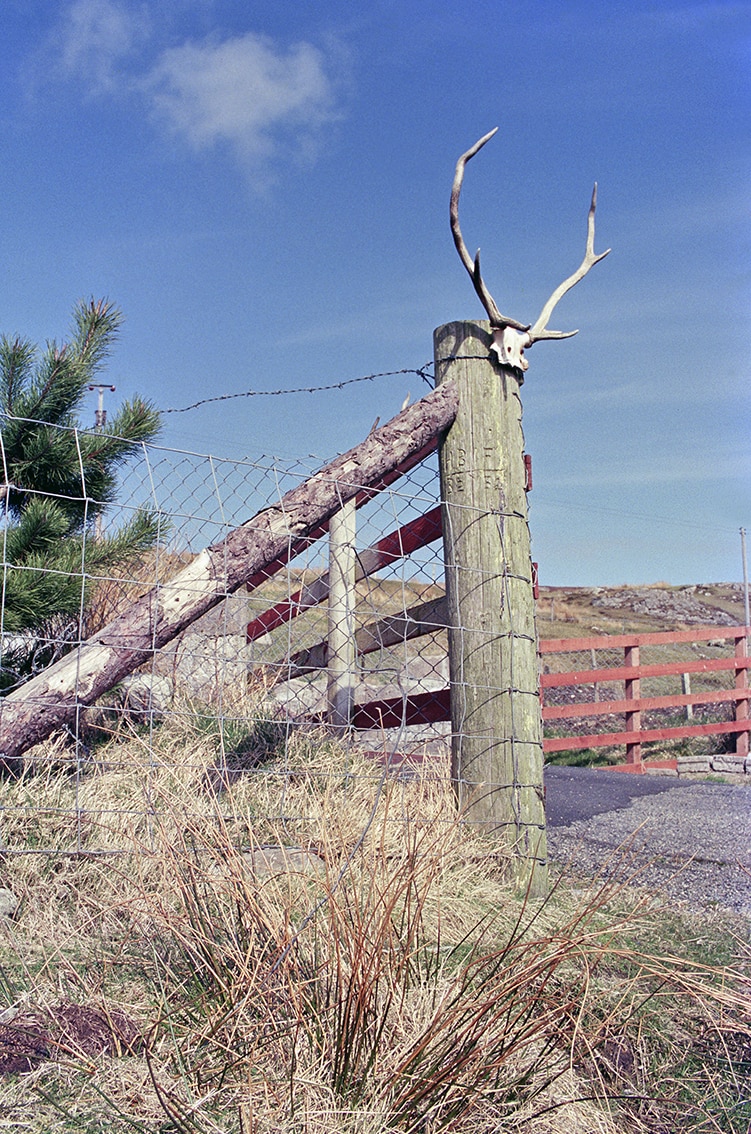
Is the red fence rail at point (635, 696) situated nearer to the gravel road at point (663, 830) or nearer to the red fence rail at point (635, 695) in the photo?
the red fence rail at point (635, 695)

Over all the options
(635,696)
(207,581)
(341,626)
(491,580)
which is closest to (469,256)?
(491,580)

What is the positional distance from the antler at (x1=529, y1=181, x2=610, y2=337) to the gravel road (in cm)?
210

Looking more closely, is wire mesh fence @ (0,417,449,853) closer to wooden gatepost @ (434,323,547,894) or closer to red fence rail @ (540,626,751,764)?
wooden gatepost @ (434,323,547,894)

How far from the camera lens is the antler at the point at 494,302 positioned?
156 inches

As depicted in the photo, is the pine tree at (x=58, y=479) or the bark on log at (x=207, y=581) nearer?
the bark on log at (x=207, y=581)

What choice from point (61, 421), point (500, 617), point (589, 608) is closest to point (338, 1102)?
point (500, 617)

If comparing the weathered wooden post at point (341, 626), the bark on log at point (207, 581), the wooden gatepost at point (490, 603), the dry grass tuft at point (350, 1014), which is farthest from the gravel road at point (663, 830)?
the bark on log at point (207, 581)

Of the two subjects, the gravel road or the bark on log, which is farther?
the gravel road

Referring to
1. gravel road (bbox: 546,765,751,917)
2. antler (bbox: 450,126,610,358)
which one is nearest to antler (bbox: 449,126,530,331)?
antler (bbox: 450,126,610,358)

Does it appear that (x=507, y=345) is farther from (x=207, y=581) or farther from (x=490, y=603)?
(x=207, y=581)

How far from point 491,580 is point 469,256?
4.42 feet

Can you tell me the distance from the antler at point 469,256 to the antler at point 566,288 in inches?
6.5

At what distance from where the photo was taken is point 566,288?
4.30m

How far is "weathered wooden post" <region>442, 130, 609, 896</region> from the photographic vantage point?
3803 mm
